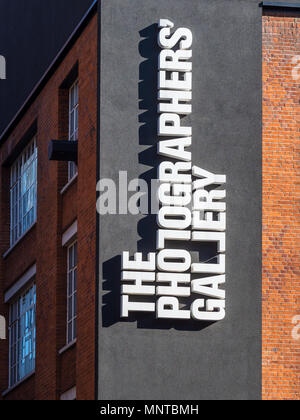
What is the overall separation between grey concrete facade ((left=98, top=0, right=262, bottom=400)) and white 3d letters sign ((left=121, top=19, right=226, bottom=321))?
0.76 ft

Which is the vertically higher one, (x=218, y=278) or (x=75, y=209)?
(x=75, y=209)

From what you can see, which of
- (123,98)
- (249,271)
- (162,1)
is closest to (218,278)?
(249,271)

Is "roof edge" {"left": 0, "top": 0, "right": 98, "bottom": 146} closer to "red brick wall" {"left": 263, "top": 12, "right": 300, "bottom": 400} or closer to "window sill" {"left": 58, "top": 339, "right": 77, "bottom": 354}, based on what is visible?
"red brick wall" {"left": 263, "top": 12, "right": 300, "bottom": 400}

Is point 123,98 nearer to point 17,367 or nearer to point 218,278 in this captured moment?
point 218,278

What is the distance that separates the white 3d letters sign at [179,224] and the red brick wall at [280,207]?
1.06 meters

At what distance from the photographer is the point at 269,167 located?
2756cm

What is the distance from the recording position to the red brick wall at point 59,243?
27.9 metres
